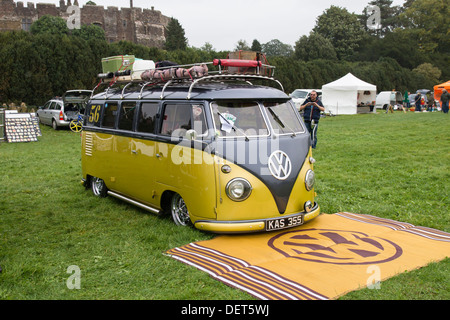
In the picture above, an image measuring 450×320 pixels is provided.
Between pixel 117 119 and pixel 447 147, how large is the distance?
1057 cm

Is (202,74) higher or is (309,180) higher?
(202,74)

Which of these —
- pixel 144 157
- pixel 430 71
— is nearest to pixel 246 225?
pixel 144 157

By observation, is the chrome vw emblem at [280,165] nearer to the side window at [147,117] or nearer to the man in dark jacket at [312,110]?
the side window at [147,117]

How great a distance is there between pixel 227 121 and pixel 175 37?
6847 centimetres

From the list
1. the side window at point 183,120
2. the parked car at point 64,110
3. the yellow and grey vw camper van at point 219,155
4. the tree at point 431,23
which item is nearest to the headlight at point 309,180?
the yellow and grey vw camper van at point 219,155

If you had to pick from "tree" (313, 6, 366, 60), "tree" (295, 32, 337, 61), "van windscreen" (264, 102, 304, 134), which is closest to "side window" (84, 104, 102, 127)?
"van windscreen" (264, 102, 304, 134)

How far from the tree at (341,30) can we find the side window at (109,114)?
75939 mm

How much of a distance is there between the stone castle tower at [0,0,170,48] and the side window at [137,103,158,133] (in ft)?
250

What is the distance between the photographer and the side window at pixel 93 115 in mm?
9224

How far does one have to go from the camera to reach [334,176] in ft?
34.2

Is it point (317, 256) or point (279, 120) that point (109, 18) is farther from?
point (317, 256)

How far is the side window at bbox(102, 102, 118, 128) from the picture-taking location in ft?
28.2

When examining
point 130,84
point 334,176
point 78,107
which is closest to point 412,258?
point 334,176

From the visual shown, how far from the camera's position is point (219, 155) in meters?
6.19
